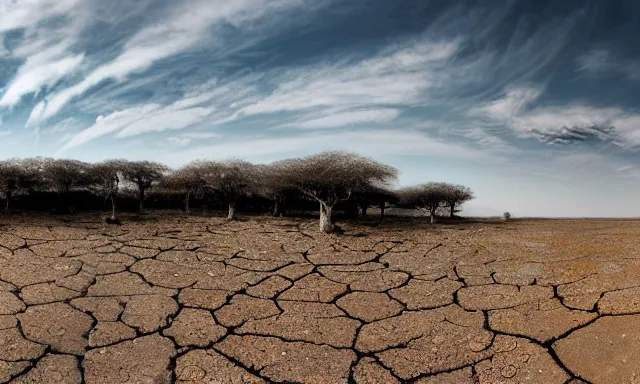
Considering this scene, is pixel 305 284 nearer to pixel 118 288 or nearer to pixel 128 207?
pixel 118 288

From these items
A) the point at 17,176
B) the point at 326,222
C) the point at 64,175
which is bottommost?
the point at 326,222

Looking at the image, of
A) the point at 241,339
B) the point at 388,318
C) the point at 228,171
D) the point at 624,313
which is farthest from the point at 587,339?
the point at 228,171

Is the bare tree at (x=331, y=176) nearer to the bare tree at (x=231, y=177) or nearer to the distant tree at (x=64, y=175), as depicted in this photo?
the bare tree at (x=231, y=177)

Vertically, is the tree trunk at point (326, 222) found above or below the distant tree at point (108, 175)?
below

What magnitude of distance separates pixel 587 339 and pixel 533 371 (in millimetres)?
911

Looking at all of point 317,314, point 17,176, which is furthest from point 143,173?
point 317,314

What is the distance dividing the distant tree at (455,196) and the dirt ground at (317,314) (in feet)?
35.4

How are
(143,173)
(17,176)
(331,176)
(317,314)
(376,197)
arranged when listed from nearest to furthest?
(317,314) < (331,176) < (17,176) < (143,173) < (376,197)

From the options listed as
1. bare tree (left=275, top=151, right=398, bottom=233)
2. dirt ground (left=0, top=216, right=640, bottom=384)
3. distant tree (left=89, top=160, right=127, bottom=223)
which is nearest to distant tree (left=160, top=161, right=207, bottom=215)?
distant tree (left=89, top=160, right=127, bottom=223)

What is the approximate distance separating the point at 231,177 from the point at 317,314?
10864mm

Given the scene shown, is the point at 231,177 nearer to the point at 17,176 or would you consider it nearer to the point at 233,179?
the point at 233,179

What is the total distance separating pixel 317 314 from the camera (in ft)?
17.8

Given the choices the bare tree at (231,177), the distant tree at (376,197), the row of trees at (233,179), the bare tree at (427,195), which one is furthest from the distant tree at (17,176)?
the bare tree at (427,195)

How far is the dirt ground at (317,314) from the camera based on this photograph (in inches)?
161
